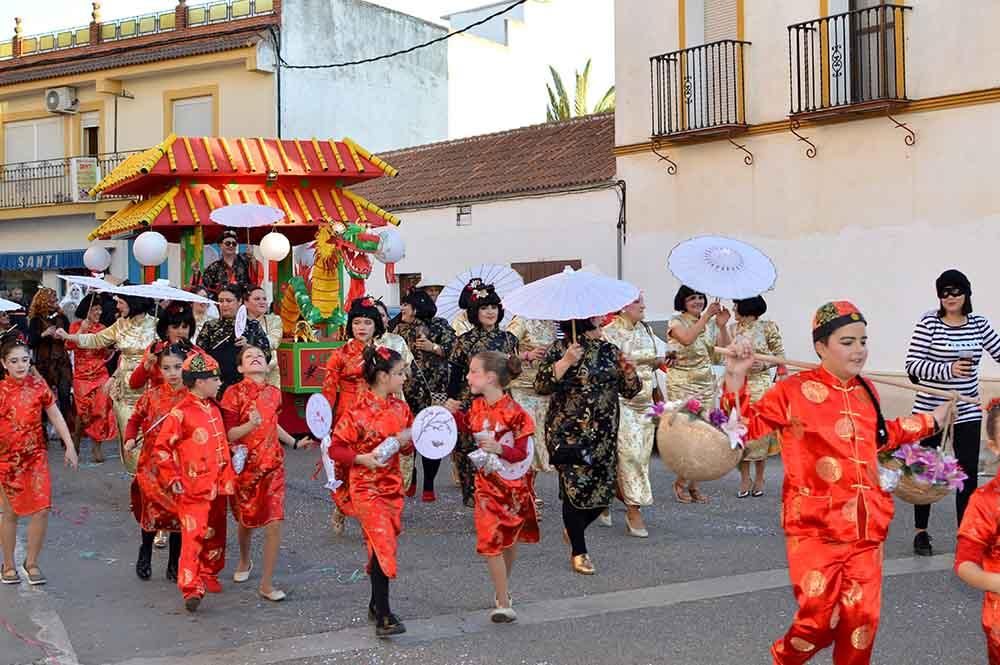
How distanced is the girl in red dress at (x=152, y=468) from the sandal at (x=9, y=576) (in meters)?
0.67

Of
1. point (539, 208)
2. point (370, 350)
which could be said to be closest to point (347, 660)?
point (370, 350)

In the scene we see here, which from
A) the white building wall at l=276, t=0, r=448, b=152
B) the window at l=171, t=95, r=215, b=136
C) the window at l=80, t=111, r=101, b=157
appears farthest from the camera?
the window at l=80, t=111, r=101, b=157

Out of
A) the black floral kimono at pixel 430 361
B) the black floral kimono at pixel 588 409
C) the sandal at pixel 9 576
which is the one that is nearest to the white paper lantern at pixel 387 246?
the black floral kimono at pixel 430 361

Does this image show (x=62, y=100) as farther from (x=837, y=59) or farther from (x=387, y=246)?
(x=837, y=59)

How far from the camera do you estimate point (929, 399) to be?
306 inches

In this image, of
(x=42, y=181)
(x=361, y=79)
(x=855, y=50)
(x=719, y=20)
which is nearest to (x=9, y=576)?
(x=855, y=50)

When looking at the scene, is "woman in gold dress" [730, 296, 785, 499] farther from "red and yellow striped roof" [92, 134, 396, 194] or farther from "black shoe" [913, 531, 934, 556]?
"red and yellow striped roof" [92, 134, 396, 194]

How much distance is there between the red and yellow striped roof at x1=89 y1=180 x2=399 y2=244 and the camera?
14.0m

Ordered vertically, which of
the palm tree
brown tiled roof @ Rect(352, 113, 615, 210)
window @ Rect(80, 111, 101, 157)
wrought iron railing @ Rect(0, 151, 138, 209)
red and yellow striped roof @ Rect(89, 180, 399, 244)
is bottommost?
red and yellow striped roof @ Rect(89, 180, 399, 244)

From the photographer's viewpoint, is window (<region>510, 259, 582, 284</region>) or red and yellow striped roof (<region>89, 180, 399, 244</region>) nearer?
red and yellow striped roof (<region>89, 180, 399, 244</region>)

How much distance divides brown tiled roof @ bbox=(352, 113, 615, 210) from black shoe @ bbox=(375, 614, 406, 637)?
13050mm

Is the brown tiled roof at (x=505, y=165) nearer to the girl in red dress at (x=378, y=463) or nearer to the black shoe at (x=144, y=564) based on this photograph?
the black shoe at (x=144, y=564)

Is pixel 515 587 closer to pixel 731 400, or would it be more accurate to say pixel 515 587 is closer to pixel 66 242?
pixel 731 400

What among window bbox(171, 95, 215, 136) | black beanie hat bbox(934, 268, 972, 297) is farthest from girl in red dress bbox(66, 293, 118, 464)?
window bbox(171, 95, 215, 136)
